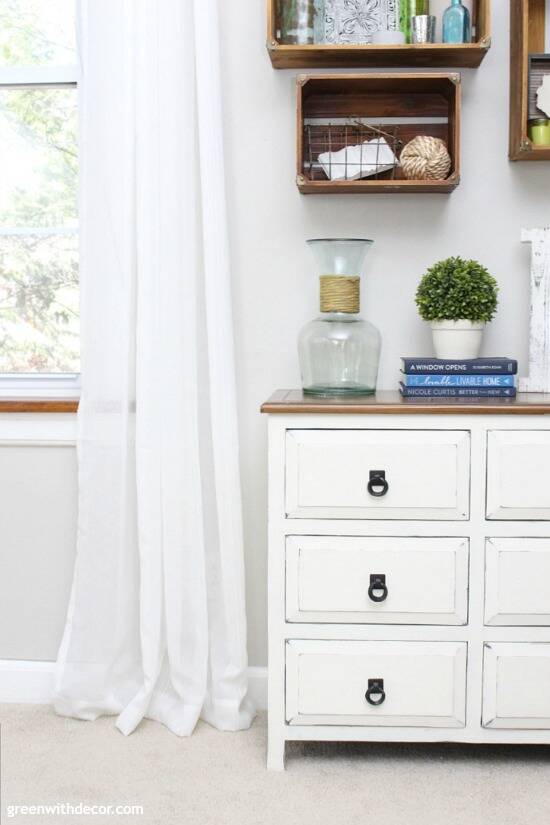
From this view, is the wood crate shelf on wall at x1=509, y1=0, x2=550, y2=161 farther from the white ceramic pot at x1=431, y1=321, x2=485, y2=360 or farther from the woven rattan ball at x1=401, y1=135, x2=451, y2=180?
the white ceramic pot at x1=431, y1=321, x2=485, y2=360

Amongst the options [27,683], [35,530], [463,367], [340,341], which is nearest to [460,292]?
[463,367]

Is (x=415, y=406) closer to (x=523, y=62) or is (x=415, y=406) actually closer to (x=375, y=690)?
(x=375, y=690)

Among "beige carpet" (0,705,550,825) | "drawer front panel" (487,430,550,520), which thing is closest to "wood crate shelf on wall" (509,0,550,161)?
"drawer front panel" (487,430,550,520)

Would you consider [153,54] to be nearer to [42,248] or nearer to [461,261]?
[42,248]

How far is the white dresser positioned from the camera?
1877mm

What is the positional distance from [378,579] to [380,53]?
3.99 feet

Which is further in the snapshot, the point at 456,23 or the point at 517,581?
the point at 456,23

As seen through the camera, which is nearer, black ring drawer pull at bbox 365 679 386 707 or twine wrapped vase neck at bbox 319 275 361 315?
black ring drawer pull at bbox 365 679 386 707

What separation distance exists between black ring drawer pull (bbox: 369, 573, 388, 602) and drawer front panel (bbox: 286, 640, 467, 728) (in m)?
0.11

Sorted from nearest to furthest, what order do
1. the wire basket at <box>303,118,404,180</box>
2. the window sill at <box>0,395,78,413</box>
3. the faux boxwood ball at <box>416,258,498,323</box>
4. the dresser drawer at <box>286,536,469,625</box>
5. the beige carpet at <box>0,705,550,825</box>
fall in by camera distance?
the beige carpet at <box>0,705,550,825</box> → the dresser drawer at <box>286,536,469,625</box> → the faux boxwood ball at <box>416,258,498,323</box> → the wire basket at <box>303,118,404,180</box> → the window sill at <box>0,395,78,413</box>

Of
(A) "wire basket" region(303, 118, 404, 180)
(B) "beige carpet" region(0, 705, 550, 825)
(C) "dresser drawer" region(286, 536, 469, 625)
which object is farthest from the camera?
(A) "wire basket" region(303, 118, 404, 180)

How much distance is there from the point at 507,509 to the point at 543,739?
51 centimetres

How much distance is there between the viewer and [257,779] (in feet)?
6.36

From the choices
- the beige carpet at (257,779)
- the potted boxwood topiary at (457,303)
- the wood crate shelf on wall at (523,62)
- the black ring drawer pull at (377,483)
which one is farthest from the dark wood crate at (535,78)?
the beige carpet at (257,779)
